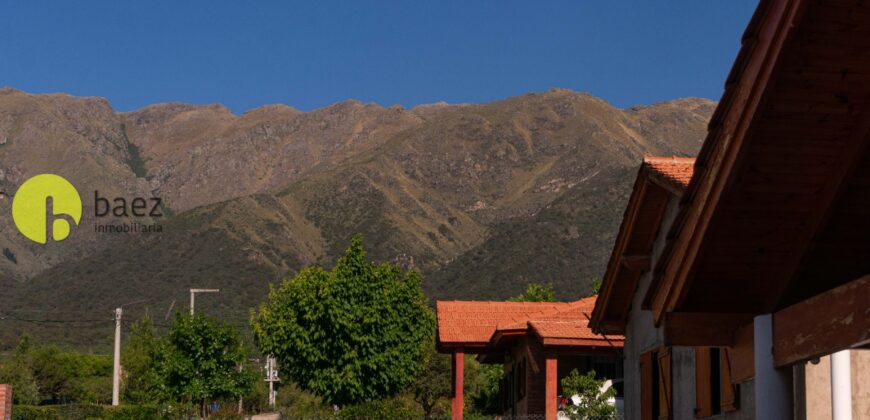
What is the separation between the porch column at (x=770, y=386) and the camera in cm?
750

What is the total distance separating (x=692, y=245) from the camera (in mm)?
7953

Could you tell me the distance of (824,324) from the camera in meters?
6.89

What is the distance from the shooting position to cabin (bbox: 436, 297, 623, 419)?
1186 inches

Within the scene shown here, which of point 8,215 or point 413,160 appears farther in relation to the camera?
point 8,215

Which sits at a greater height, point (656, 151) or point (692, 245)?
point (656, 151)

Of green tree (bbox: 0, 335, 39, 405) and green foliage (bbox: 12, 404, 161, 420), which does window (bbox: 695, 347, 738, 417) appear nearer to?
green foliage (bbox: 12, 404, 161, 420)

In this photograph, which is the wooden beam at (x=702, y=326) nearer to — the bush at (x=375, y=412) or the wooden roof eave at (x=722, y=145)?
the wooden roof eave at (x=722, y=145)

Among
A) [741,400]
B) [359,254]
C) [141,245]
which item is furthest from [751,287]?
[141,245]

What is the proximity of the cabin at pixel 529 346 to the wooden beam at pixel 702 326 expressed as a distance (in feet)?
58.6

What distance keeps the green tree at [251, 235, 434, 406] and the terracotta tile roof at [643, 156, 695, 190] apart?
32.0 m

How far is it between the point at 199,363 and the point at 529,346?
23.2 m

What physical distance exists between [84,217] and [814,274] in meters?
193

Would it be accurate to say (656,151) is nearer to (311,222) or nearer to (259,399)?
(311,222)

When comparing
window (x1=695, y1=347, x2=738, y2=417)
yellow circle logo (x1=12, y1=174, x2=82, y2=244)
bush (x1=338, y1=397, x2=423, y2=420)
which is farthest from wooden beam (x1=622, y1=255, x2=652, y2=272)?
yellow circle logo (x1=12, y1=174, x2=82, y2=244)
